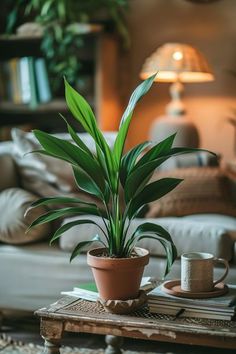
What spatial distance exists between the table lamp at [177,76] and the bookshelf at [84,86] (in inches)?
10.2

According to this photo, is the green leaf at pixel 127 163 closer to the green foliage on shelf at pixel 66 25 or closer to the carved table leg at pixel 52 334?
the carved table leg at pixel 52 334

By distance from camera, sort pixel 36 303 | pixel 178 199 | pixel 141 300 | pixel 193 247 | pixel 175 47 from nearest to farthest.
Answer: pixel 141 300 < pixel 193 247 < pixel 36 303 < pixel 178 199 < pixel 175 47

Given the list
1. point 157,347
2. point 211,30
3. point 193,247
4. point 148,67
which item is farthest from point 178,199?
point 211,30

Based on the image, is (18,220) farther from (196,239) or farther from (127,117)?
(127,117)

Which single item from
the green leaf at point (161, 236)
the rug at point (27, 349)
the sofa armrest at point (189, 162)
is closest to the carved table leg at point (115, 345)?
the rug at point (27, 349)

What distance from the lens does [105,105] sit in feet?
13.8

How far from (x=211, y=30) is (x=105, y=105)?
0.78 meters

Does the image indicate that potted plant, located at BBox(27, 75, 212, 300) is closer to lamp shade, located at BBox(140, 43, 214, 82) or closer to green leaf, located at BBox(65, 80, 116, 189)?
green leaf, located at BBox(65, 80, 116, 189)

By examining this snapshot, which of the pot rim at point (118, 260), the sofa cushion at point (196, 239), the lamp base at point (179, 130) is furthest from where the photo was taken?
the lamp base at point (179, 130)

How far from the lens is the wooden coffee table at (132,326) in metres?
1.77

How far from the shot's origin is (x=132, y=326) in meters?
1.83

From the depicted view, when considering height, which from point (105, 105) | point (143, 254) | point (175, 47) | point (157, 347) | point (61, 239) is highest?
point (175, 47)

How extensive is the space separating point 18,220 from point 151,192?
3.53 feet

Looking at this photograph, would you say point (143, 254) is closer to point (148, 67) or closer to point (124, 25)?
point (148, 67)
